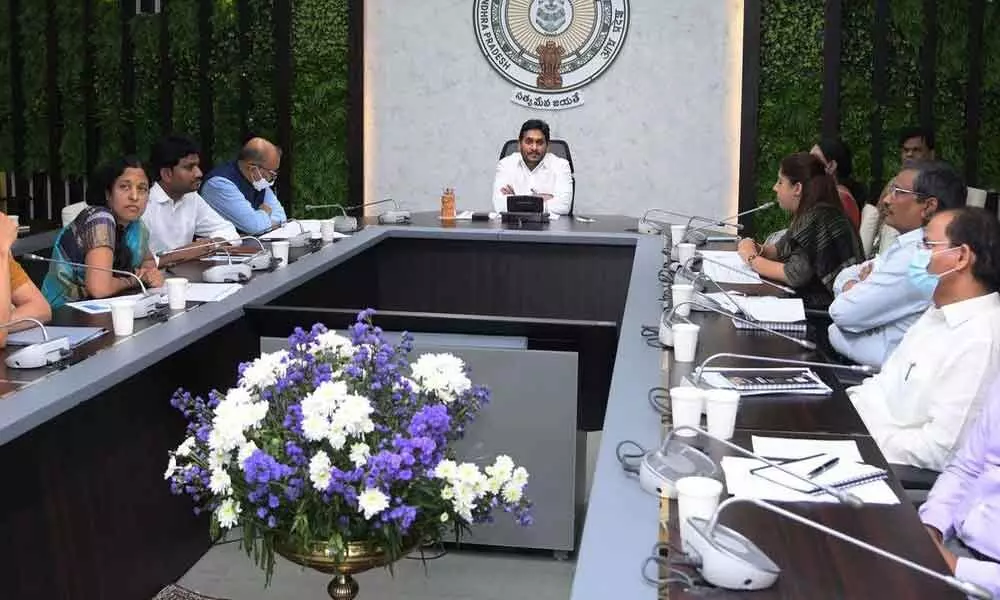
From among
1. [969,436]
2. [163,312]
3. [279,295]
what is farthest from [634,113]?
[969,436]

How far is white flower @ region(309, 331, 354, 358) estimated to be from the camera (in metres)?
2.15

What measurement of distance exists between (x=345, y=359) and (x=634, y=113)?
5728 mm

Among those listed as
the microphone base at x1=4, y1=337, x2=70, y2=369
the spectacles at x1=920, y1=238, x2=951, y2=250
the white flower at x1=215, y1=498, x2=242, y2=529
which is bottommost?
the white flower at x1=215, y1=498, x2=242, y2=529

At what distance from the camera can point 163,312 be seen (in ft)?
11.0

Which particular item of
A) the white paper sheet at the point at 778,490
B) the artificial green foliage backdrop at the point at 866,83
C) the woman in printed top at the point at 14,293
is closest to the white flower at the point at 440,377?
the white paper sheet at the point at 778,490

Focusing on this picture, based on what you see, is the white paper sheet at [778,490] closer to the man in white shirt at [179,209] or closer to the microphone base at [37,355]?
the microphone base at [37,355]

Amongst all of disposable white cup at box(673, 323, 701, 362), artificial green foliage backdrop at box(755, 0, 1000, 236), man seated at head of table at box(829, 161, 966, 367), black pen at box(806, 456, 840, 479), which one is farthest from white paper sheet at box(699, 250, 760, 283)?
artificial green foliage backdrop at box(755, 0, 1000, 236)

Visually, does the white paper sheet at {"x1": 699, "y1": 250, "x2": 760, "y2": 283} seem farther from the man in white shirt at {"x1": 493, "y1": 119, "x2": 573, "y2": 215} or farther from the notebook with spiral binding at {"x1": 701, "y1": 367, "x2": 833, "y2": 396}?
the man in white shirt at {"x1": 493, "y1": 119, "x2": 573, "y2": 215}

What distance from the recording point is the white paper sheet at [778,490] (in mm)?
1867

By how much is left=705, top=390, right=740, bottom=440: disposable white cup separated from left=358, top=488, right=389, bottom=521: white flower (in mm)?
646

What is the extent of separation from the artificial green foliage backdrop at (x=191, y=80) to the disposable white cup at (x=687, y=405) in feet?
19.2

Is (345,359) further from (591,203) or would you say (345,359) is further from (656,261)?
(591,203)

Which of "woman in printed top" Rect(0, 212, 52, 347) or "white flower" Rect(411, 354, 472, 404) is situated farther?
"woman in printed top" Rect(0, 212, 52, 347)

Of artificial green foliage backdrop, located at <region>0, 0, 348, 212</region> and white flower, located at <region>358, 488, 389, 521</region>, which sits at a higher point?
artificial green foliage backdrop, located at <region>0, 0, 348, 212</region>
